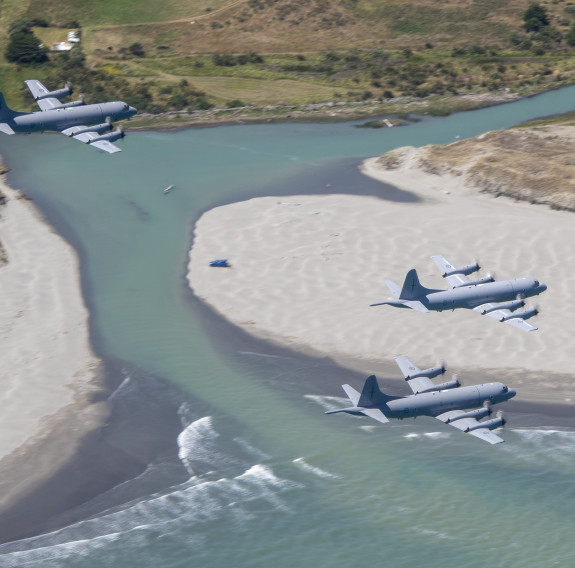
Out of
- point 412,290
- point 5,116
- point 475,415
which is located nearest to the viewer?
point 475,415

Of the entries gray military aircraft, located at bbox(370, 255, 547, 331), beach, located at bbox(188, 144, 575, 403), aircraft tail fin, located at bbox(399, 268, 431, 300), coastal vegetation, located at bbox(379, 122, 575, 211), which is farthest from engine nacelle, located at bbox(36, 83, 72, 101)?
aircraft tail fin, located at bbox(399, 268, 431, 300)

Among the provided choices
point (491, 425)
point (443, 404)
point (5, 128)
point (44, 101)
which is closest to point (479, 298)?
point (443, 404)

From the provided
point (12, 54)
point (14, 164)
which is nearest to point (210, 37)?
point (12, 54)

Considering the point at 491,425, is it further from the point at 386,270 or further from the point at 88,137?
the point at 88,137

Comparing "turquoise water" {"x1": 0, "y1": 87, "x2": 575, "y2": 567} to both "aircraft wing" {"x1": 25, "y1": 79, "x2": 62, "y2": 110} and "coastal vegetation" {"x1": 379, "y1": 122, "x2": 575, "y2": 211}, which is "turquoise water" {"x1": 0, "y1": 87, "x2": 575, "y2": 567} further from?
"coastal vegetation" {"x1": 379, "y1": 122, "x2": 575, "y2": 211}

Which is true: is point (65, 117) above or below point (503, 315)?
above

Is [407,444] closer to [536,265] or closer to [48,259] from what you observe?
[536,265]

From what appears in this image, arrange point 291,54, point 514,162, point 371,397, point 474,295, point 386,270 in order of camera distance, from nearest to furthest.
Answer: point 371,397, point 474,295, point 386,270, point 514,162, point 291,54
